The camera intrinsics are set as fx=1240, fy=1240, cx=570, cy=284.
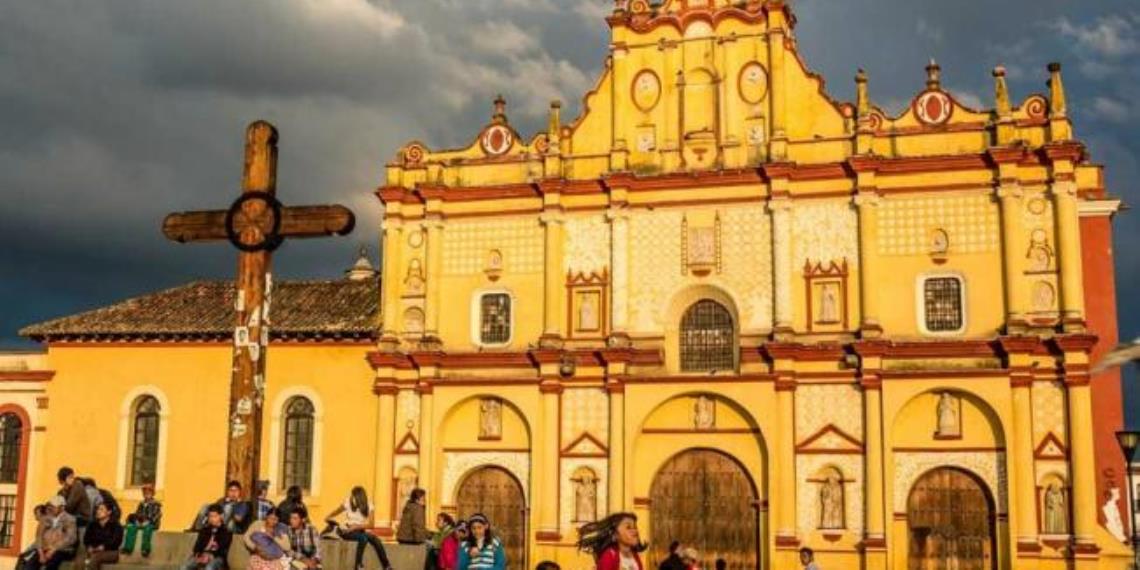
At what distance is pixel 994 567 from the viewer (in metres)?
26.8

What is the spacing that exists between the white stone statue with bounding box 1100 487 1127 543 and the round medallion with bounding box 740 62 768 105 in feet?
40.1

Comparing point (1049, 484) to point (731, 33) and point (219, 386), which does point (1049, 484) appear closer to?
point (731, 33)

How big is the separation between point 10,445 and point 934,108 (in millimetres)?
25979

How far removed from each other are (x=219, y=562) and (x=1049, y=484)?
19.4 metres

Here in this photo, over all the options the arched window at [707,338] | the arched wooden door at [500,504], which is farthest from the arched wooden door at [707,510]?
the arched wooden door at [500,504]

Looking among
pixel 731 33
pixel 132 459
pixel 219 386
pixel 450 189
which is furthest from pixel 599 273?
pixel 132 459

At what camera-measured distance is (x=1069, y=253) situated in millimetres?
27438

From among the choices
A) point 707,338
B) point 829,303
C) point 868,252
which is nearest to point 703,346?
point 707,338

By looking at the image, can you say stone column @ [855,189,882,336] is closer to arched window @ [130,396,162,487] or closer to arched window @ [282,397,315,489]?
arched window @ [282,397,315,489]

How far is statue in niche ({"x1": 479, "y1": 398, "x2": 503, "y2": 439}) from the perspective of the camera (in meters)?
30.8

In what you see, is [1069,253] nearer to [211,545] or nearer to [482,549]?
[482,549]

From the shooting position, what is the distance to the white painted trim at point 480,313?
31.2 metres

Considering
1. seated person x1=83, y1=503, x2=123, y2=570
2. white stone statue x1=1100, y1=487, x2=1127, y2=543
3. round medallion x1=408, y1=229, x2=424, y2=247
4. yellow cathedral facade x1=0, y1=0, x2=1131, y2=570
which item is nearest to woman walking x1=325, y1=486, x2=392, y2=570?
seated person x1=83, y1=503, x2=123, y2=570

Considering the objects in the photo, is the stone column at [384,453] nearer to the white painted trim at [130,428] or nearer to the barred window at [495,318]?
the barred window at [495,318]
